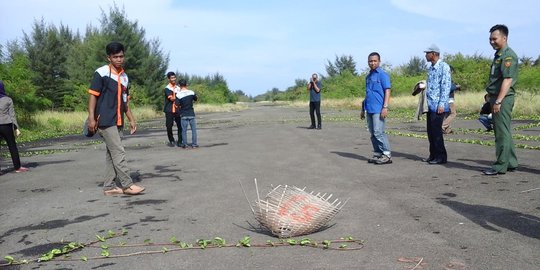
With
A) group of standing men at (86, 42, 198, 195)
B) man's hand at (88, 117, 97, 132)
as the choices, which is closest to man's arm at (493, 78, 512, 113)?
group of standing men at (86, 42, 198, 195)

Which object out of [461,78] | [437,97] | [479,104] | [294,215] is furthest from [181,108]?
[461,78]

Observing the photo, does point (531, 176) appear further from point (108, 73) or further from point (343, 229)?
point (108, 73)

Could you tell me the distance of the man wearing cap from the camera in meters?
8.25

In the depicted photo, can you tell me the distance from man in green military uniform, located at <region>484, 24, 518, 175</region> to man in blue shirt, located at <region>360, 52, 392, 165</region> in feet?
6.48

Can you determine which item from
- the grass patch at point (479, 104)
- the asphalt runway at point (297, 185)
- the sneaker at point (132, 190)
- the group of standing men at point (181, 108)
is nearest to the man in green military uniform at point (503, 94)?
the asphalt runway at point (297, 185)

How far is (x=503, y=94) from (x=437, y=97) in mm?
1498

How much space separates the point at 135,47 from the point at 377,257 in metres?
38.6

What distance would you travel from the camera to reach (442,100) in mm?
8141

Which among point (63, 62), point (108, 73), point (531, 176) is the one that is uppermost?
point (63, 62)

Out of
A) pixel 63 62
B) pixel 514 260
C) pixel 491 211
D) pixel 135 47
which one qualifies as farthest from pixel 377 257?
pixel 63 62

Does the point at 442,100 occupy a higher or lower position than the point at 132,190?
Result: higher

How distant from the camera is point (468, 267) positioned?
343 centimetres

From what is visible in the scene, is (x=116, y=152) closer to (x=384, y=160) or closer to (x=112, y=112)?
(x=112, y=112)

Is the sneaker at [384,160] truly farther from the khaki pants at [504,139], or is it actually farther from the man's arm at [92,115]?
the man's arm at [92,115]
